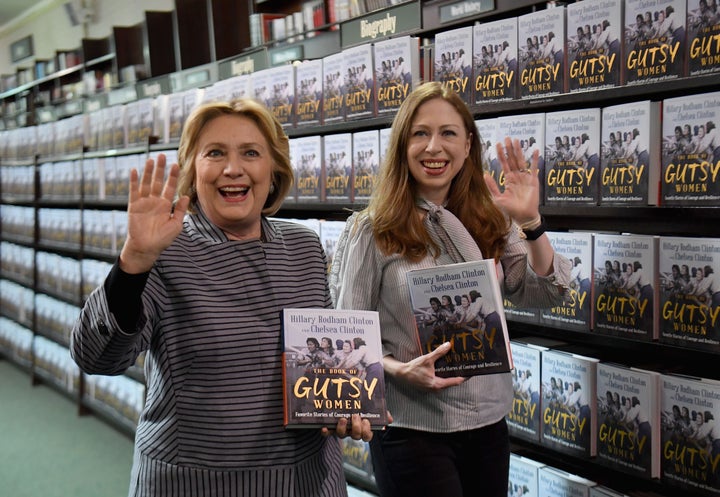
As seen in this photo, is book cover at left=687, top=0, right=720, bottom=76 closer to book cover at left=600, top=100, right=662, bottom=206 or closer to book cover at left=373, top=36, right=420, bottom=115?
book cover at left=600, top=100, right=662, bottom=206

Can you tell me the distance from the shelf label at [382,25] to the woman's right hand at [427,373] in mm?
1545

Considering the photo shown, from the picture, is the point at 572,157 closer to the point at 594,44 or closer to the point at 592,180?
the point at 592,180

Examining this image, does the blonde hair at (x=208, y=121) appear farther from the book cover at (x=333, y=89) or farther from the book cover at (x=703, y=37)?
the book cover at (x=333, y=89)

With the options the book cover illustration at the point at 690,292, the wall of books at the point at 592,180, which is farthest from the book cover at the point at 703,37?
the book cover illustration at the point at 690,292

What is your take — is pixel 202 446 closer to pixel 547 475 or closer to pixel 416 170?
pixel 416 170

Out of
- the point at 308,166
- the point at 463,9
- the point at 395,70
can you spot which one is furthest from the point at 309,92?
the point at 463,9

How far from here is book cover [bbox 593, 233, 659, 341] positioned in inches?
87.2

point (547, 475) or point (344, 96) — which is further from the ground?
point (344, 96)

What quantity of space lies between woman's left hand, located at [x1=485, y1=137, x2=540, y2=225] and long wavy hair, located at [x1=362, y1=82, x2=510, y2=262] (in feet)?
0.12

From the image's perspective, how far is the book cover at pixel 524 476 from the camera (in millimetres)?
2555

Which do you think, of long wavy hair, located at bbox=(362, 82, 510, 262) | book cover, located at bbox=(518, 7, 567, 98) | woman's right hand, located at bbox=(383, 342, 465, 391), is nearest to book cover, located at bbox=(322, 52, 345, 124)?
book cover, located at bbox=(518, 7, 567, 98)

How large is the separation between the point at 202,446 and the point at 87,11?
333 inches

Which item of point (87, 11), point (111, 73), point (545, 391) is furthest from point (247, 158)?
point (87, 11)

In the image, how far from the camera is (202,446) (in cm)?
155
